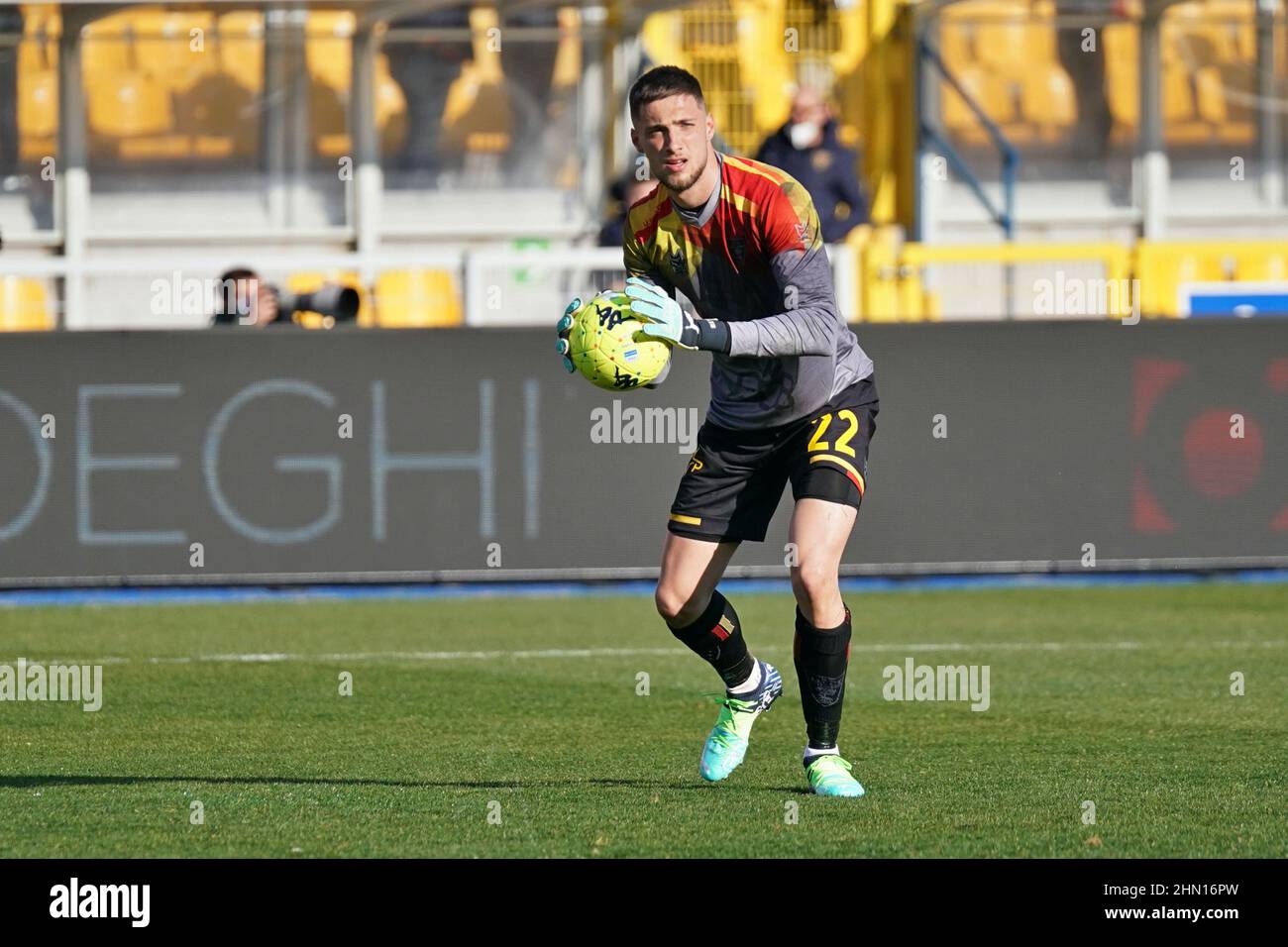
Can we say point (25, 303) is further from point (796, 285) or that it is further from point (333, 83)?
point (796, 285)

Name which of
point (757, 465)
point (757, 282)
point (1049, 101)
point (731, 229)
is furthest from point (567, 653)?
point (1049, 101)

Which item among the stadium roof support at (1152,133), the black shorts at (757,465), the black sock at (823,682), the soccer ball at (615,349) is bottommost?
the black sock at (823,682)

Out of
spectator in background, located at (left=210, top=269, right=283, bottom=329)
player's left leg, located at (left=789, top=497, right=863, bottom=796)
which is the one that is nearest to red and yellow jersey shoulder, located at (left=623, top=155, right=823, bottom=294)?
player's left leg, located at (left=789, top=497, right=863, bottom=796)

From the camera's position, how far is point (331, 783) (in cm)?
805

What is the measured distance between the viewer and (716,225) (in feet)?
24.7

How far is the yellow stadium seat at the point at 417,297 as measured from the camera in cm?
1630

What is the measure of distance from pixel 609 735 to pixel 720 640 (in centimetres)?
130

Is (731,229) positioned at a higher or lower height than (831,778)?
higher

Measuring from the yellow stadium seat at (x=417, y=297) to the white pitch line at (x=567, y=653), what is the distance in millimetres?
4591

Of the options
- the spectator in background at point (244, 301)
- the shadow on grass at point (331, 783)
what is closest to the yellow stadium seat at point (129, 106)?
the spectator in background at point (244, 301)

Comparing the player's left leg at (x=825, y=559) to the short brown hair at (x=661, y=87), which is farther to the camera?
the player's left leg at (x=825, y=559)

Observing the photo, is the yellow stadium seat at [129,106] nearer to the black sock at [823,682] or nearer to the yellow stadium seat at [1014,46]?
the yellow stadium seat at [1014,46]

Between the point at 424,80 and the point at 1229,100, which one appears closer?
the point at 424,80

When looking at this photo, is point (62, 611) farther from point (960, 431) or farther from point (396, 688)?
point (960, 431)
